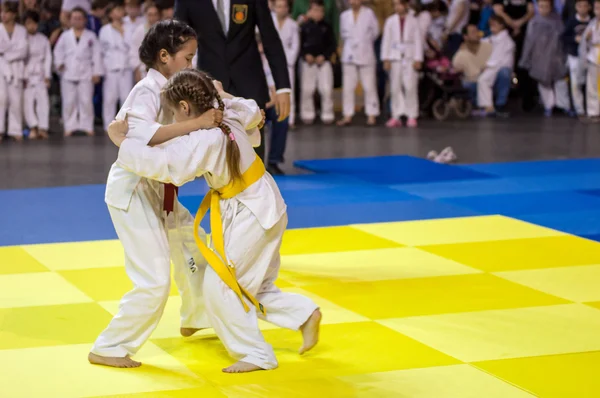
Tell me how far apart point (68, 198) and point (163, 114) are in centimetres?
494

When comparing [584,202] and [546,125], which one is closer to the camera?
[584,202]

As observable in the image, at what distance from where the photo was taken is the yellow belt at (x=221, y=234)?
4820 millimetres

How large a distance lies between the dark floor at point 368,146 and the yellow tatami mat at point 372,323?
396 cm

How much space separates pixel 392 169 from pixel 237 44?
14.0ft

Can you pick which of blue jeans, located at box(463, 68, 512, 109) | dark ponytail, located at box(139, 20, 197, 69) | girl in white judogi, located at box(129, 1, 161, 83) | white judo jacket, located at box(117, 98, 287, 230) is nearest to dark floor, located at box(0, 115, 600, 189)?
girl in white judogi, located at box(129, 1, 161, 83)

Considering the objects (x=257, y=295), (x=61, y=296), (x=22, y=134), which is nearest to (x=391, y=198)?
(x=61, y=296)

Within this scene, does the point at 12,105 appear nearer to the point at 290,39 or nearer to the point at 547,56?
the point at 290,39

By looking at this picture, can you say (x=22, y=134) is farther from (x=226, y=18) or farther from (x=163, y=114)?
(x=163, y=114)

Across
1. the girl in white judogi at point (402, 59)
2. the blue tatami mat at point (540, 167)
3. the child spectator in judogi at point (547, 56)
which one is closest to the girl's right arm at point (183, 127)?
the blue tatami mat at point (540, 167)

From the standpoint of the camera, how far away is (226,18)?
7.40 m

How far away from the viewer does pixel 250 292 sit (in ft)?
16.1

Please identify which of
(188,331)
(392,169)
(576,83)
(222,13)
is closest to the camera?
(188,331)

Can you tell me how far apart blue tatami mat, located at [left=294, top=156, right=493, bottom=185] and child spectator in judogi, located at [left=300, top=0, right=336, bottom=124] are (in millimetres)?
4029

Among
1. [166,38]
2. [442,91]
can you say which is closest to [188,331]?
[166,38]
